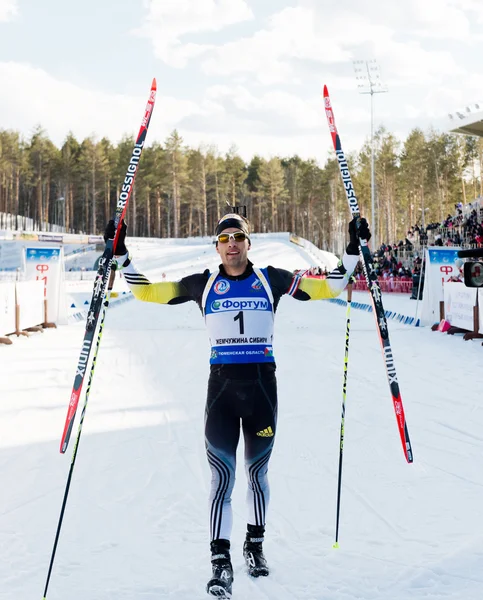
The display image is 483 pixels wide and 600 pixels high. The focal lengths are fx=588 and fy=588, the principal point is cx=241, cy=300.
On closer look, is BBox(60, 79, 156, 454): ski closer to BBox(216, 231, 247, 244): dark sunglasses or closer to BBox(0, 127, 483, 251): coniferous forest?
BBox(216, 231, 247, 244): dark sunglasses

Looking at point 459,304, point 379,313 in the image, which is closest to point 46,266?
point 459,304

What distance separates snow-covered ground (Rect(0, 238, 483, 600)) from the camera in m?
3.19

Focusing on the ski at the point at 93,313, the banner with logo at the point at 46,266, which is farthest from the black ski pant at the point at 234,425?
the banner with logo at the point at 46,266

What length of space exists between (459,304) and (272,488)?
1057 centimetres

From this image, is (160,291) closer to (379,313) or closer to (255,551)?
(379,313)

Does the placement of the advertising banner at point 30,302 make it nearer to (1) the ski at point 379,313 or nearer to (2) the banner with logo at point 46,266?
(2) the banner with logo at point 46,266

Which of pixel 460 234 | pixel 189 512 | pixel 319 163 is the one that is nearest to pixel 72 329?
pixel 189 512

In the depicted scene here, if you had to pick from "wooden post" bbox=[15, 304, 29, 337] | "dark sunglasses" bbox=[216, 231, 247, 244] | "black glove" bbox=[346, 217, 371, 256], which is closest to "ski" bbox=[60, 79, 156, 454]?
"dark sunglasses" bbox=[216, 231, 247, 244]

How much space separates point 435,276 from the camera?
15586mm

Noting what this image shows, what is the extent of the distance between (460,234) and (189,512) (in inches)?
1189

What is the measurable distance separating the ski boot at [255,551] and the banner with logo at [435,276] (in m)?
13.3

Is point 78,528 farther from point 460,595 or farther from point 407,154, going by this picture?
point 407,154

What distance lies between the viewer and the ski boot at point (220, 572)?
9.71ft

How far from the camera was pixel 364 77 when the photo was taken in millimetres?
41750
